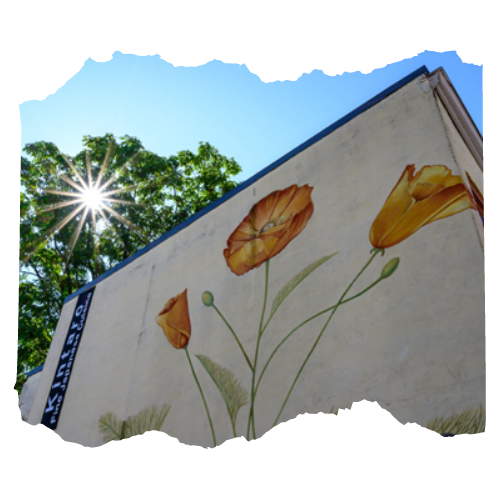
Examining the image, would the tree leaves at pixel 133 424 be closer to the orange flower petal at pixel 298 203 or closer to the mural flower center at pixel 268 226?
the mural flower center at pixel 268 226

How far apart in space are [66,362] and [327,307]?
4569 millimetres

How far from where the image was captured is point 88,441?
545 centimetres

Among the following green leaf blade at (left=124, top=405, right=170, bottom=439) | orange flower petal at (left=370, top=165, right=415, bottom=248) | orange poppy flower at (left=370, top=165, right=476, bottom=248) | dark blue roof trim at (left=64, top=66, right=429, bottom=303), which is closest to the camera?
orange poppy flower at (left=370, top=165, right=476, bottom=248)

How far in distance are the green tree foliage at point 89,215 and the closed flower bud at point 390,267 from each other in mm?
10047

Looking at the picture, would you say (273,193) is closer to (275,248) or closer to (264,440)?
(275,248)

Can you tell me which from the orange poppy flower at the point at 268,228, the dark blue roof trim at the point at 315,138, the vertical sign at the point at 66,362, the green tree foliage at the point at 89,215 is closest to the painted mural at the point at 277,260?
the orange poppy flower at the point at 268,228

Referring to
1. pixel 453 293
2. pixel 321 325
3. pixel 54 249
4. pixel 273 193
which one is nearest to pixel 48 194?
pixel 54 249

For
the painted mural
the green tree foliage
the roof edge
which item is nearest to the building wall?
the painted mural

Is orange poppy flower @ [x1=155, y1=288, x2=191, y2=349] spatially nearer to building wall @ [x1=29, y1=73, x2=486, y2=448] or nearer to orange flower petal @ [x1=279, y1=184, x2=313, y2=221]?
building wall @ [x1=29, y1=73, x2=486, y2=448]

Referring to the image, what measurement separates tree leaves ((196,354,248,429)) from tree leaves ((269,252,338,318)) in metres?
0.70

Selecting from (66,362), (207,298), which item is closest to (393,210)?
(207,298)

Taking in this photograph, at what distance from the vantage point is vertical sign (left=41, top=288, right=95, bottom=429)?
6352mm

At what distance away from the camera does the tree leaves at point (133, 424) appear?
15.8 ft

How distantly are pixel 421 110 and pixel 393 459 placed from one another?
3.56 meters
